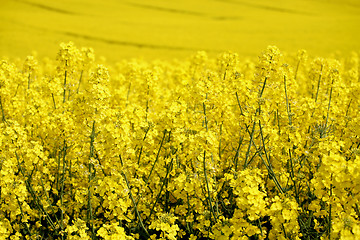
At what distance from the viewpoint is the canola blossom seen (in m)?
3.32

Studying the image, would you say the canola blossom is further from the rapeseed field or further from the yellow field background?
the yellow field background

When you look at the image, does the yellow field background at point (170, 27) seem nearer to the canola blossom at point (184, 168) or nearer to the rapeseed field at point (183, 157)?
the rapeseed field at point (183, 157)

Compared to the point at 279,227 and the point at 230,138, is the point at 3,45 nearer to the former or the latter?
the point at 230,138

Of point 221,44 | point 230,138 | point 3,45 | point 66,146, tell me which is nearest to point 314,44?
point 221,44

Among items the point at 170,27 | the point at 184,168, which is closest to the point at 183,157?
the point at 184,168

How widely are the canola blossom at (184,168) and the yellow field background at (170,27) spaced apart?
16795 mm

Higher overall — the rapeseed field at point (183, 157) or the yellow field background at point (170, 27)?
the yellow field background at point (170, 27)

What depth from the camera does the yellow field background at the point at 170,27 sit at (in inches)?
893

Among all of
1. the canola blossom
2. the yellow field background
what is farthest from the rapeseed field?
the yellow field background

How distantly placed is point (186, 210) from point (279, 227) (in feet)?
3.90

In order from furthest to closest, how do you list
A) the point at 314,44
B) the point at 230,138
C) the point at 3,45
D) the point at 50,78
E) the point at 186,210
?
the point at 314,44 → the point at 3,45 → the point at 50,78 → the point at 230,138 → the point at 186,210

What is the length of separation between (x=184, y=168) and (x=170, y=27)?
25.0m

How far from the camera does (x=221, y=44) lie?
79.3ft

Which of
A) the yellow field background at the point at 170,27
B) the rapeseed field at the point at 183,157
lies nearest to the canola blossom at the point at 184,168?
the rapeseed field at the point at 183,157
